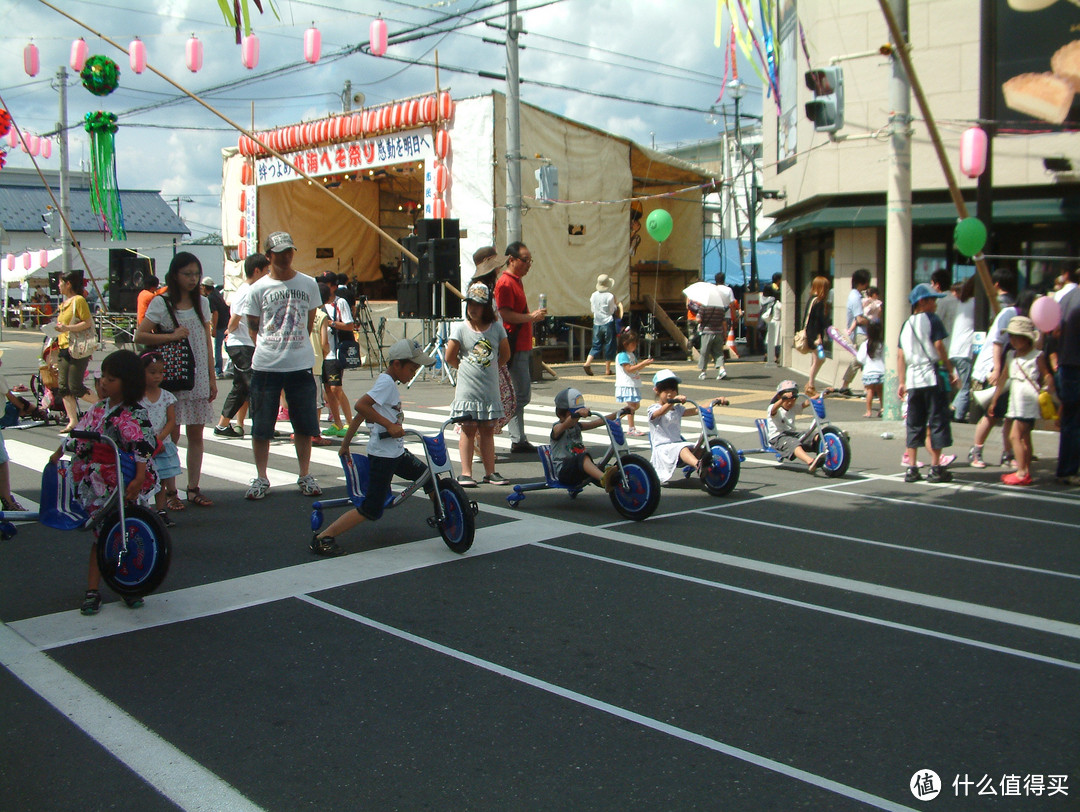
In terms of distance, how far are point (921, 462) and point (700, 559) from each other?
4.67 metres

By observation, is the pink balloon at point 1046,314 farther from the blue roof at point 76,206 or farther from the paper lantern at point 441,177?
the blue roof at point 76,206

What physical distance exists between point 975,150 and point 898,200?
38.7 inches

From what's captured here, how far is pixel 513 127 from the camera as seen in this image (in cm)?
1766

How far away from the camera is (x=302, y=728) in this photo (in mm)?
3732

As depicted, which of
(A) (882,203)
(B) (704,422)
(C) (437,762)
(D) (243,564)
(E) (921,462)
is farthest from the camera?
(A) (882,203)

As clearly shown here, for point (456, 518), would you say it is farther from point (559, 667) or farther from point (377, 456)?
point (559, 667)

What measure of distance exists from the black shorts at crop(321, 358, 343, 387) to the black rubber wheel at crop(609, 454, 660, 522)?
4.93m

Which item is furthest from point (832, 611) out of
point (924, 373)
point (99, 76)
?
point (99, 76)

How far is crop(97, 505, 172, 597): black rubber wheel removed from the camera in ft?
16.1

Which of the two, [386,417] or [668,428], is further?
[668,428]

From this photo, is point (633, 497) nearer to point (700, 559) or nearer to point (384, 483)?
point (700, 559)

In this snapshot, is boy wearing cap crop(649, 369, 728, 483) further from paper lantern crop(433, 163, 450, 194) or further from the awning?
paper lantern crop(433, 163, 450, 194)

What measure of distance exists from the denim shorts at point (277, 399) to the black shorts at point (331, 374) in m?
3.32

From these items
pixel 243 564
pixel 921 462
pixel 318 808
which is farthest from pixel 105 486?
pixel 921 462
